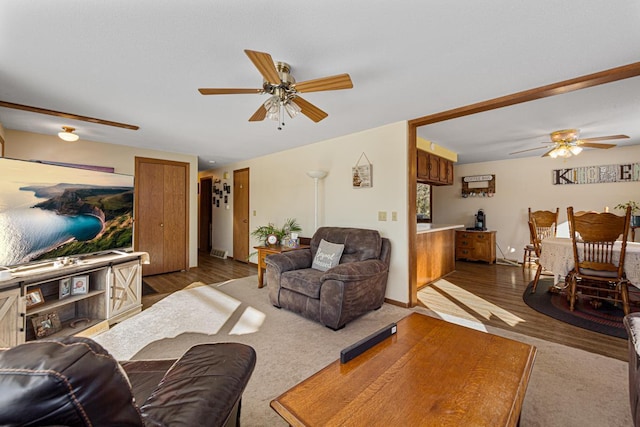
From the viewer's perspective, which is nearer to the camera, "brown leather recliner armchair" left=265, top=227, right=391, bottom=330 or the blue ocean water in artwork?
the blue ocean water in artwork

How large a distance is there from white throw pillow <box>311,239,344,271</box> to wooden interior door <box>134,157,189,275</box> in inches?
121

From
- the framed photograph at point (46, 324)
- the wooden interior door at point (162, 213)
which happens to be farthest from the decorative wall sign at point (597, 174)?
the framed photograph at point (46, 324)

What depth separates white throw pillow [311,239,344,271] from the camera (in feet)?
10.2

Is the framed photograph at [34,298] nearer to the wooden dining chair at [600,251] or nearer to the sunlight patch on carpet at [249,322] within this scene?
the sunlight patch on carpet at [249,322]

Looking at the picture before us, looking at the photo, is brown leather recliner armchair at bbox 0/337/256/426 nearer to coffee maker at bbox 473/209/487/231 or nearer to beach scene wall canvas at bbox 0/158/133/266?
beach scene wall canvas at bbox 0/158/133/266

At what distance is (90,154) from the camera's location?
415 centimetres

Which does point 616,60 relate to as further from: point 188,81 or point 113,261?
point 113,261

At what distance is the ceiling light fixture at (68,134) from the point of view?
3.33m

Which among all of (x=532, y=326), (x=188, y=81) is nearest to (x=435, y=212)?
(x=532, y=326)

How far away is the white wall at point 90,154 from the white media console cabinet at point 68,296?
6.82ft

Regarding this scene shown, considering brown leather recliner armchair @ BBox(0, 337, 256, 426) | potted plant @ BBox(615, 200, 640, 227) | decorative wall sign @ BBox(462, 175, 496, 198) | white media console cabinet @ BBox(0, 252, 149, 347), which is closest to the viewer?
brown leather recliner armchair @ BBox(0, 337, 256, 426)

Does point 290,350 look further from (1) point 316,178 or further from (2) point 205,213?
(2) point 205,213

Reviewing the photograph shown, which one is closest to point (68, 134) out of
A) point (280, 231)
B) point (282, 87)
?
point (280, 231)

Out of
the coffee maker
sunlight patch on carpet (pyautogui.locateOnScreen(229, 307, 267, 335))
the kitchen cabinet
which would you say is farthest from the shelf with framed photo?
the coffee maker
